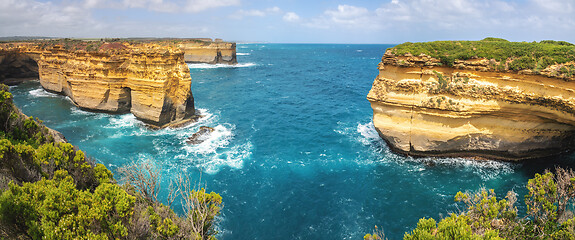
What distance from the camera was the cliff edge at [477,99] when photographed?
24.7m

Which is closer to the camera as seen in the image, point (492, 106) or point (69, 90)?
point (492, 106)

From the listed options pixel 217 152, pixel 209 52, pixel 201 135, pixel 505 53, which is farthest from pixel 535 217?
pixel 209 52

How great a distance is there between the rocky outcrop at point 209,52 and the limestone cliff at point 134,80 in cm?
7145

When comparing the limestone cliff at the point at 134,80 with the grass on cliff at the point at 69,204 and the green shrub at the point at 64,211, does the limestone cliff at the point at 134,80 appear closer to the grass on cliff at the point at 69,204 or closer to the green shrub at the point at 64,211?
the grass on cliff at the point at 69,204

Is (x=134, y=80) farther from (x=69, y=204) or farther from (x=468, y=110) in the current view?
(x=468, y=110)

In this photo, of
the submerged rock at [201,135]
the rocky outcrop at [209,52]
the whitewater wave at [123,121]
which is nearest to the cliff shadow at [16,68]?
the whitewater wave at [123,121]

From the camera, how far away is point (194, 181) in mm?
26281

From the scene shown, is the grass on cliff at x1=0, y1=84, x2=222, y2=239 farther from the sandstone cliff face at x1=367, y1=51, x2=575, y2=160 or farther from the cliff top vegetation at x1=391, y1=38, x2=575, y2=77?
the cliff top vegetation at x1=391, y1=38, x2=575, y2=77

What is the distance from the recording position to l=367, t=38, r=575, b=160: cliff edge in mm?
24719

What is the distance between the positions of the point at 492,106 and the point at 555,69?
528 cm

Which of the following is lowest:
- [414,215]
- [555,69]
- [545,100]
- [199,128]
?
[414,215]

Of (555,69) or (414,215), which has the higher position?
(555,69)

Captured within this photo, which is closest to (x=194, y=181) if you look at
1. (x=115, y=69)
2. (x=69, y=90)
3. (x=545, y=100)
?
(x=115, y=69)

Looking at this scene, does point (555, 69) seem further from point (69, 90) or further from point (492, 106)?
point (69, 90)
